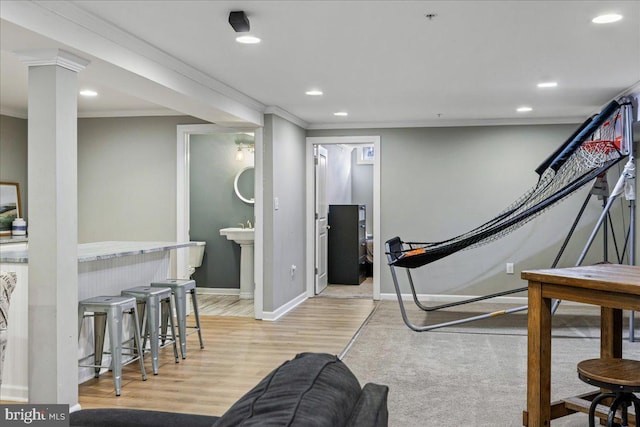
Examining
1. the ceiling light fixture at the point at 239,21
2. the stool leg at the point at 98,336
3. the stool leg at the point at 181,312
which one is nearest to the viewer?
the ceiling light fixture at the point at 239,21

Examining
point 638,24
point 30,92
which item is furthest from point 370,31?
point 30,92

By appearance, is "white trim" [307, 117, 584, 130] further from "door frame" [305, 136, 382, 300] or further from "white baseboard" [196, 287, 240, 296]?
"white baseboard" [196, 287, 240, 296]

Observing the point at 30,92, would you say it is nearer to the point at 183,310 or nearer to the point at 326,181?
the point at 183,310

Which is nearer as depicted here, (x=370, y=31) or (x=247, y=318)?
(x=370, y=31)

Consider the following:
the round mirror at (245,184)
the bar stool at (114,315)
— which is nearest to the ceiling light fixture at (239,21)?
the bar stool at (114,315)

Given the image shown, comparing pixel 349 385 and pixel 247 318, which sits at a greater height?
pixel 349 385

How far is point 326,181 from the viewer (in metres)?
8.02

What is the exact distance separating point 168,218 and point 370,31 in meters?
3.63

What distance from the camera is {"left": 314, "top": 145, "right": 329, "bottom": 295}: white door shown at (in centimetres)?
745

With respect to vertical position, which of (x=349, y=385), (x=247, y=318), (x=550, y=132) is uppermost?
(x=550, y=132)

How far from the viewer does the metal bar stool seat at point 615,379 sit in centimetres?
221

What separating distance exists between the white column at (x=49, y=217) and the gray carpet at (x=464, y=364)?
183cm

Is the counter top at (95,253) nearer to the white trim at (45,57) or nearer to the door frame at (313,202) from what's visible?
the white trim at (45,57)

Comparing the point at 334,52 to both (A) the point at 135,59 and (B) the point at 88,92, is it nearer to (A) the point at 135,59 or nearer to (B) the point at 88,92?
(A) the point at 135,59
